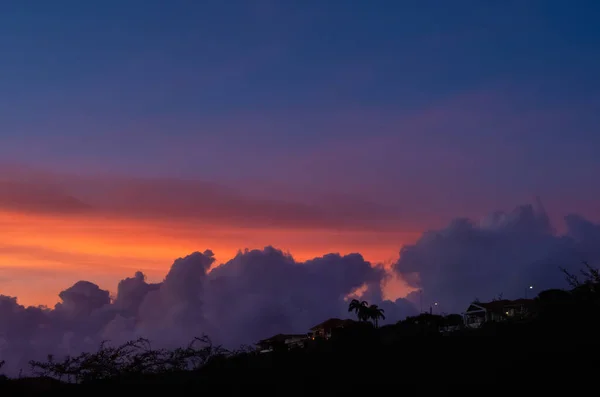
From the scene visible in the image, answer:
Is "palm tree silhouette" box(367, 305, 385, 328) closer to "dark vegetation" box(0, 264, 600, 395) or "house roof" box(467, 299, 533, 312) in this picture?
"house roof" box(467, 299, 533, 312)

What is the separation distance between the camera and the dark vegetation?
14.6 m

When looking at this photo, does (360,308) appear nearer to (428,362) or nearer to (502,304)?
(502,304)

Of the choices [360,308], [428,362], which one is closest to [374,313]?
[360,308]

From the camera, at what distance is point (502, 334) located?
1786 centimetres

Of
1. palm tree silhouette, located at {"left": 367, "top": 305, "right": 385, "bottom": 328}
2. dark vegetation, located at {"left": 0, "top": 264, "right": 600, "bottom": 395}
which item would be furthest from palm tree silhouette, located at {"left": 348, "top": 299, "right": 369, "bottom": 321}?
dark vegetation, located at {"left": 0, "top": 264, "right": 600, "bottom": 395}

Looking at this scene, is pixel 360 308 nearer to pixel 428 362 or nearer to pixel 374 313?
pixel 374 313

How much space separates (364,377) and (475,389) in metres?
3.01

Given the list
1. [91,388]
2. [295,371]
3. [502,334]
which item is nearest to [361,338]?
[295,371]

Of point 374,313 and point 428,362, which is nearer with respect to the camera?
point 428,362

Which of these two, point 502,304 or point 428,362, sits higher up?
point 502,304

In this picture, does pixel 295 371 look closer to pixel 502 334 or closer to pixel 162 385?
pixel 162 385

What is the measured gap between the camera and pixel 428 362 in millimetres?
16266

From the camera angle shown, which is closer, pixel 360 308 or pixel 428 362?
pixel 428 362

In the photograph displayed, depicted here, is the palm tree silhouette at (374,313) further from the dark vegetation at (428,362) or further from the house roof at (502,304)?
the dark vegetation at (428,362)
